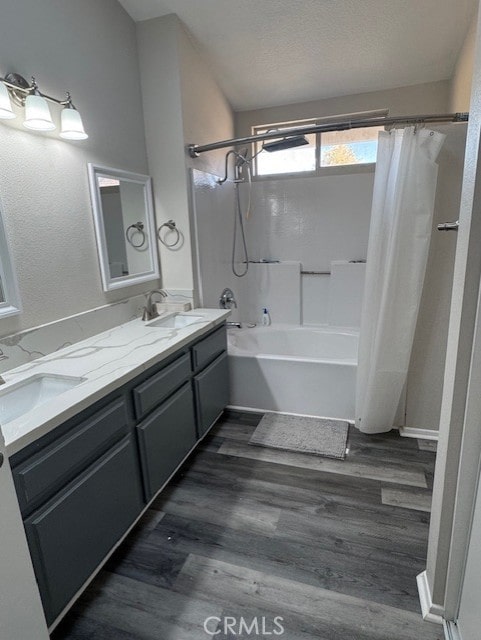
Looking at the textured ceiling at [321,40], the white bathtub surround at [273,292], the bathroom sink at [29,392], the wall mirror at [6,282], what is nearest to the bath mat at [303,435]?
the white bathtub surround at [273,292]

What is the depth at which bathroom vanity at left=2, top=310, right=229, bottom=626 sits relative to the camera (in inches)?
46.6

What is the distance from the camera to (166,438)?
1.89m

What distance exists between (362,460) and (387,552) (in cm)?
67

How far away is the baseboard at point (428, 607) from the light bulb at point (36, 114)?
8.25 ft

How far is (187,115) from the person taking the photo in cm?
256

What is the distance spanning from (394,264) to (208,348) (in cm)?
127

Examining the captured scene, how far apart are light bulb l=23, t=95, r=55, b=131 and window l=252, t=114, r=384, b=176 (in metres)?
1.98

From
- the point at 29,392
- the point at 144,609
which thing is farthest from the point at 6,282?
the point at 144,609

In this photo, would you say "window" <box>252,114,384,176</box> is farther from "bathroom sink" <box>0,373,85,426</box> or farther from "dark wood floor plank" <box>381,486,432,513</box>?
"dark wood floor plank" <box>381,486,432,513</box>

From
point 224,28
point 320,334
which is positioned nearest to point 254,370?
point 320,334

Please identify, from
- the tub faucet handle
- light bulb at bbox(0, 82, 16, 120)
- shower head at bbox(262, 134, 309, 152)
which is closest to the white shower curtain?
shower head at bbox(262, 134, 309, 152)

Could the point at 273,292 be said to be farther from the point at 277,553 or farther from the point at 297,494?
the point at 277,553

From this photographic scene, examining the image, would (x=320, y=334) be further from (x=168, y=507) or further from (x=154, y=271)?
(x=168, y=507)

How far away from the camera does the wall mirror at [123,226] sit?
84.9 inches
